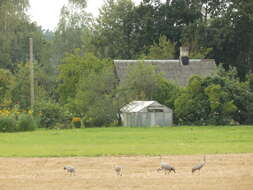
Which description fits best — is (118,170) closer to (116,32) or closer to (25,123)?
(25,123)

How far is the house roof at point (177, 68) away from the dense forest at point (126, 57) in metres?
1.80

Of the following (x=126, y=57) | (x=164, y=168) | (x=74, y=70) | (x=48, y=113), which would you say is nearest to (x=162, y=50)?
(x=126, y=57)

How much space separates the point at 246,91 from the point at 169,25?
3032 cm

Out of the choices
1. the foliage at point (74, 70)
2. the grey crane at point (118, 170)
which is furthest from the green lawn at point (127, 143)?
the foliage at point (74, 70)

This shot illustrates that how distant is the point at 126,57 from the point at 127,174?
6444 cm

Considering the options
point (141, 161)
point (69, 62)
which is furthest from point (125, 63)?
point (141, 161)

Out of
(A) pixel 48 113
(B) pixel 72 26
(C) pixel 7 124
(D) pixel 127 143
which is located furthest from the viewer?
(B) pixel 72 26

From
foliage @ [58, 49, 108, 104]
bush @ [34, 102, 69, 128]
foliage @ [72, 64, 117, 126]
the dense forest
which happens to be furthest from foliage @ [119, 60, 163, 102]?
bush @ [34, 102, 69, 128]

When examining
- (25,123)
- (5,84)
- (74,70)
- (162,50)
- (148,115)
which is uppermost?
(162,50)

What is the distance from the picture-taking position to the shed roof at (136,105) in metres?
55.2

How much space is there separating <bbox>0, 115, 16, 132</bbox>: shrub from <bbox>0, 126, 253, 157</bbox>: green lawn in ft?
18.4

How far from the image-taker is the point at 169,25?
8569cm

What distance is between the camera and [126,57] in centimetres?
8794

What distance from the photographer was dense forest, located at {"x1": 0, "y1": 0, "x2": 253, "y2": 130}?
56469 millimetres
